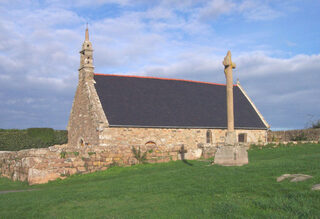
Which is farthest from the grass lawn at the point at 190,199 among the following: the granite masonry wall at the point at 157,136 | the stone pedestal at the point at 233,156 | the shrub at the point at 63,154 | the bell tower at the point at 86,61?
the bell tower at the point at 86,61

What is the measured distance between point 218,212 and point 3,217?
572 centimetres

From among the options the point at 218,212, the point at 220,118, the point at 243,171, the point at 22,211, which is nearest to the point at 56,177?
the point at 22,211

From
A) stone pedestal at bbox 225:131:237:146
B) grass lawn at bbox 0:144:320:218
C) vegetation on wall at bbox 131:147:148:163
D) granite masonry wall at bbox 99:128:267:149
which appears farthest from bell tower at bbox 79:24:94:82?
grass lawn at bbox 0:144:320:218

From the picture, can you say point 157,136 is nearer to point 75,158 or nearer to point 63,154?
point 75,158

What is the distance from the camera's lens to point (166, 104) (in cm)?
3003

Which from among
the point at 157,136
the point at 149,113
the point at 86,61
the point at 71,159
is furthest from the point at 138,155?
the point at 86,61

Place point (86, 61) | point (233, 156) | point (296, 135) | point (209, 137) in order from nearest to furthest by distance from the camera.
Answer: point (233, 156)
point (296, 135)
point (86, 61)
point (209, 137)

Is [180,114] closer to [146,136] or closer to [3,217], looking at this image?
[146,136]

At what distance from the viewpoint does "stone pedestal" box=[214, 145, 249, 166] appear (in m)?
14.0

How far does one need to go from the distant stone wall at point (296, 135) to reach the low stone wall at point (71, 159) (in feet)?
33.2

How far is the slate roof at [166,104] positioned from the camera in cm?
2734

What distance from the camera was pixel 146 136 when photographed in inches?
1064

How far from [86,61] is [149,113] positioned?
7.36 meters

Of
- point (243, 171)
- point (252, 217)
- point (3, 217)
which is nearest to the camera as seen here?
point (252, 217)
